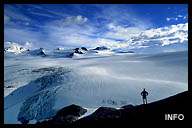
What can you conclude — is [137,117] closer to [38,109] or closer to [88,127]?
[88,127]

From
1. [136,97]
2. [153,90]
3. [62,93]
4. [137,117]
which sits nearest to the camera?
[137,117]

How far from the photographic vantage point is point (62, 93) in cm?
1143

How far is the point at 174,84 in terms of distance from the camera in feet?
36.1
